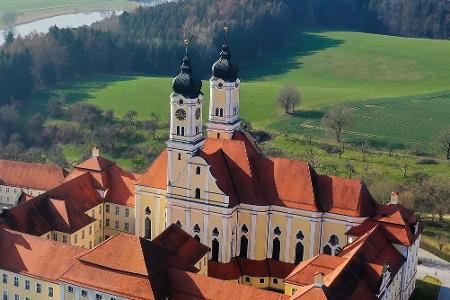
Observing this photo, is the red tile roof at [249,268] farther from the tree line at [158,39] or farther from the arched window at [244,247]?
the tree line at [158,39]

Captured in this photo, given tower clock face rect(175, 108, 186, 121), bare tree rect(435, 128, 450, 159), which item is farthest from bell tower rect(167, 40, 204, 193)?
bare tree rect(435, 128, 450, 159)

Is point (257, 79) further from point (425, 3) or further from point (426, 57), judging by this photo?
point (425, 3)

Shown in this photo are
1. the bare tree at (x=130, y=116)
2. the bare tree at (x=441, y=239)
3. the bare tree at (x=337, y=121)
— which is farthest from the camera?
the bare tree at (x=130, y=116)

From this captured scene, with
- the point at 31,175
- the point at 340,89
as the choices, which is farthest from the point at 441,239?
the point at 340,89

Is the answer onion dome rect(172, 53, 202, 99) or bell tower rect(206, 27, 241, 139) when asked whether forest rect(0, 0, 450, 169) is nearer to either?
bell tower rect(206, 27, 241, 139)

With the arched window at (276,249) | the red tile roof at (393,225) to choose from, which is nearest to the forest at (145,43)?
the arched window at (276,249)

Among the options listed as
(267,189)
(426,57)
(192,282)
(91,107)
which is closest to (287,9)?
(426,57)

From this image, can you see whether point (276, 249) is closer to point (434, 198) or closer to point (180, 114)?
point (180, 114)
